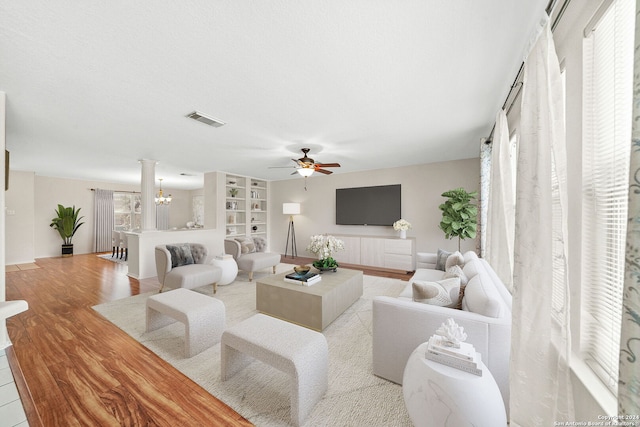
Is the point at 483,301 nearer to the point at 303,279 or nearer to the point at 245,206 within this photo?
the point at 303,279

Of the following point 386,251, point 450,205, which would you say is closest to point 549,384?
point 450,205

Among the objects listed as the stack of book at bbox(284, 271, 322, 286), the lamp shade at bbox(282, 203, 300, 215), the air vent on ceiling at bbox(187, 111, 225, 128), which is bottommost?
the stack of book at bbox(284, 271, 322, 286)

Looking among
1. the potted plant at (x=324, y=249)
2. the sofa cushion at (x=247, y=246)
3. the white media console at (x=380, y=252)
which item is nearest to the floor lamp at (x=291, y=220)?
the white media console at (x=380, y=252)

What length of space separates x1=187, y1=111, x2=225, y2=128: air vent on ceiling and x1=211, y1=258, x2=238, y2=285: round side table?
219 centimetres

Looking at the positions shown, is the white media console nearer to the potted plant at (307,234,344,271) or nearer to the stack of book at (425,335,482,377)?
the potted plant at (307,234,344,271)

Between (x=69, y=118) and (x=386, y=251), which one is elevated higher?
(x=69, y=118)

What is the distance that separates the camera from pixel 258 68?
185 centimetres

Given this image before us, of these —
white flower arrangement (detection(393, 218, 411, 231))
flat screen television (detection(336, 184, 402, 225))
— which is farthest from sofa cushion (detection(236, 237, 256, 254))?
white flower arrangement (detection(393, 218, 411, 231))

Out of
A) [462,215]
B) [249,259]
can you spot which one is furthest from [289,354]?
[462,215]

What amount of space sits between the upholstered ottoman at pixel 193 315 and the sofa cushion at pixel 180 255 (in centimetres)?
128

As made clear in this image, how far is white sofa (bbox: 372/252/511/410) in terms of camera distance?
1427 mm

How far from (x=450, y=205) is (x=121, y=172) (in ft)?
25.6

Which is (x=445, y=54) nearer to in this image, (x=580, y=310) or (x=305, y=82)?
(x=305, y=82)

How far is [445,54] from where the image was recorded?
1.71m
